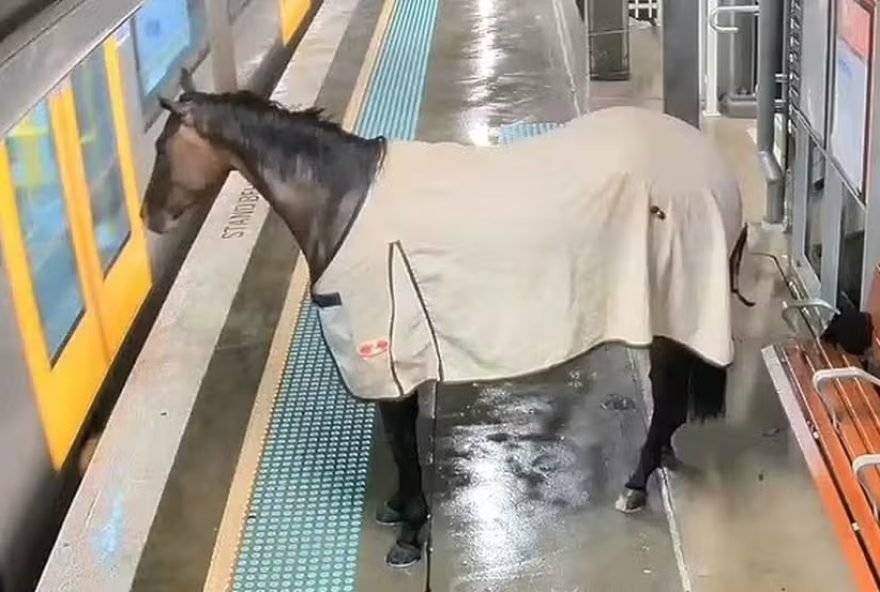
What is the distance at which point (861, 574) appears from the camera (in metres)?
2.83

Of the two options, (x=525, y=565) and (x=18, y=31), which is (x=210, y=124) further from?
(x=525, y=565)

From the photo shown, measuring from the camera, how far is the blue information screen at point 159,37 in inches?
298

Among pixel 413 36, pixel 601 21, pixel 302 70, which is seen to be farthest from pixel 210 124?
pixel 413 36

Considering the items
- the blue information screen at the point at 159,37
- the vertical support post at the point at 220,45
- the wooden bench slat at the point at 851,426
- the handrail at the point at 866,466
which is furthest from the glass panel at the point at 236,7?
the handrail at the point at 866,466

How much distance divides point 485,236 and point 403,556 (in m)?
0.91

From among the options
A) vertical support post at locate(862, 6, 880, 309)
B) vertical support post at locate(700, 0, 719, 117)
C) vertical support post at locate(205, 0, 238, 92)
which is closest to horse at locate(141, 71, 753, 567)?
vertical support post at locate(862, 6, 880, 309)

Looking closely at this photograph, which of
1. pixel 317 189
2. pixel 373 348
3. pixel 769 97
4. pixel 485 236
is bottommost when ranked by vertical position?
pixel 373 348

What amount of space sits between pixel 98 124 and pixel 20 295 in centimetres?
168

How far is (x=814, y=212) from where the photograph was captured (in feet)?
15.6

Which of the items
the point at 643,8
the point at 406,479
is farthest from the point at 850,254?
the point at 643,8

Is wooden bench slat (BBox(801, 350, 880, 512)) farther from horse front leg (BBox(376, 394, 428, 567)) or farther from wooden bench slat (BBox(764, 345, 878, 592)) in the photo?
horse front leg (BBox(376, 394, 428, 567))

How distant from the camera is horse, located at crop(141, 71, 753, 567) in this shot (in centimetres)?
349

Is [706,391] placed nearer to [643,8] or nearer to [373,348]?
[373,348]

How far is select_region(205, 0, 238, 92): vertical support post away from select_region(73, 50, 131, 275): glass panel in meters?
1.45
